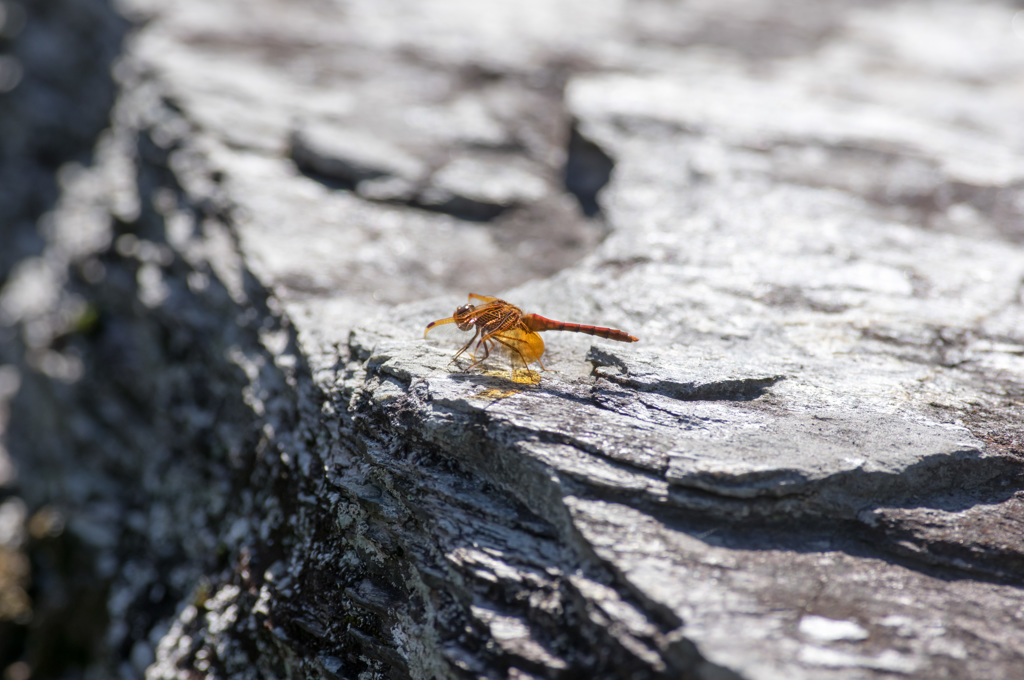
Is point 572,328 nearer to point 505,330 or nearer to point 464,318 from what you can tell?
point 505,330

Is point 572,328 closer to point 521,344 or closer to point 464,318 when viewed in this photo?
point 521,344

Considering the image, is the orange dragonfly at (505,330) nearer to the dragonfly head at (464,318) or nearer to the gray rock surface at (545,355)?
the dragonfly head at (464,318)

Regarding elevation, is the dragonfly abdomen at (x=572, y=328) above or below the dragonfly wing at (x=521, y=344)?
above

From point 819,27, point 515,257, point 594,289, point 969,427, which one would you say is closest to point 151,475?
point 515,257

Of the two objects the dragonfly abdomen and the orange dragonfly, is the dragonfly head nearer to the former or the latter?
the orange dragonfly

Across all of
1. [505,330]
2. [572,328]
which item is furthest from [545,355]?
[505,330]

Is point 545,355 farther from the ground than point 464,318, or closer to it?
closer to it

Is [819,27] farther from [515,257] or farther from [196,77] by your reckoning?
[196,77]

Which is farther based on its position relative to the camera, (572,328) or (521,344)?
(572,328)

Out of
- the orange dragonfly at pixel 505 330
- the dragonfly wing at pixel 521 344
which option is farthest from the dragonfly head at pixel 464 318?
the dragonfly wing at pixel 521 344
